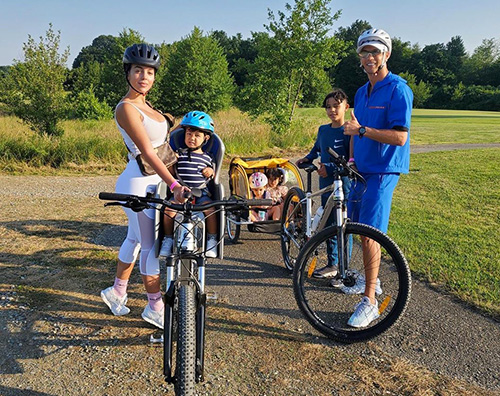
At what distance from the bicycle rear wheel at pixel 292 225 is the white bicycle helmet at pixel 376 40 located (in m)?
1.76

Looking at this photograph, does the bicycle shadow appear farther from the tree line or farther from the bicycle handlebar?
the tree line

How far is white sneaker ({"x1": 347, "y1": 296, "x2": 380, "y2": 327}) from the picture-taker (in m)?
3.54

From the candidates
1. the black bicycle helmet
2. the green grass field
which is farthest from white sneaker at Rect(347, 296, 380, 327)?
the black bicycle helmet

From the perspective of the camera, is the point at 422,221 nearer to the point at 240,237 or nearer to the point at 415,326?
the point at 240,237

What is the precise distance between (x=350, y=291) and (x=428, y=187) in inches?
237

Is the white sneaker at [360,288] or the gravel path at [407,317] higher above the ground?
the white sneaker at [360,288]

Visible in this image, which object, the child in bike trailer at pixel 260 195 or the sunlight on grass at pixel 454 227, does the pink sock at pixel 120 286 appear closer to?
the child in bike trailer at pixel 260 195

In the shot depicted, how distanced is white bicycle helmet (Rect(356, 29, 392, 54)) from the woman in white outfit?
1613 millimetres

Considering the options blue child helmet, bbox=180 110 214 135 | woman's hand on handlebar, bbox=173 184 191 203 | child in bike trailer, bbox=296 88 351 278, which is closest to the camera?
woman's hand on handlebar, bbox=173 184 191 203

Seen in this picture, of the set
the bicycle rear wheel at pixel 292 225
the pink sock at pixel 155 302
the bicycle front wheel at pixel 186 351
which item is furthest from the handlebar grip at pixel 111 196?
the bicycle rear wheel at pixel 292 225

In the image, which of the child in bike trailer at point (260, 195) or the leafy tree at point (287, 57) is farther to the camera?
the leafy tree at point (287, 57)

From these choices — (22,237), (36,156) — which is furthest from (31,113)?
(22,237)

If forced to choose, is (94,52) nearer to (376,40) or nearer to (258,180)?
(258,180)

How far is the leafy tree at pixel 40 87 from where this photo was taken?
1190 cm
